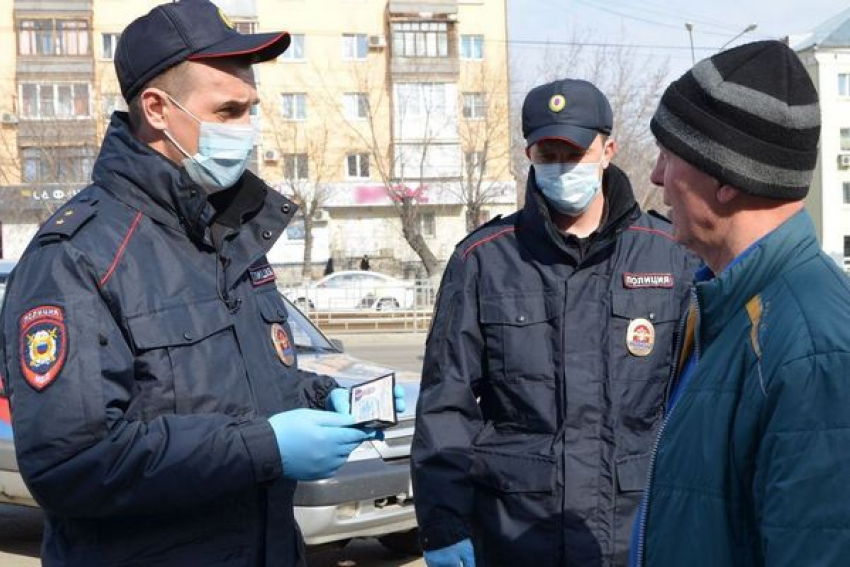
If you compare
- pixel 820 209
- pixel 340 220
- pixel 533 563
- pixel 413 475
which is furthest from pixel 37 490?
pixel 820 209

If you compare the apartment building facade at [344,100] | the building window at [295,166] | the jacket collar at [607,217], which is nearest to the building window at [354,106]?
the apartment building facade at [344,100]

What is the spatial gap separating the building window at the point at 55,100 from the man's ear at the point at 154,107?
37.5m

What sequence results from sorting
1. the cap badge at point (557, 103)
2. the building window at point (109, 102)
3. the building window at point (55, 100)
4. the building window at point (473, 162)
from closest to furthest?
1. the cap badge at point (557, 103)
2. the building window at point (109, 102)
3. the building window at point (473, 162)
4. the building window at point (55, 100)

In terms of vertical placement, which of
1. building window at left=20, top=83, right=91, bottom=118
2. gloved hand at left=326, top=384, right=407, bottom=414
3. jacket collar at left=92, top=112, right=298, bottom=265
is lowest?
gloved hand at left=326, top=384, right=407, bottom=414

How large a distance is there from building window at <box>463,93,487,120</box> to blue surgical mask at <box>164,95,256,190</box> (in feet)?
117

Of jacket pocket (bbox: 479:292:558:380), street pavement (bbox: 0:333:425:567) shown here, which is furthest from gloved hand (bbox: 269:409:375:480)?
street pavement (bbox: 0:333:425:567)

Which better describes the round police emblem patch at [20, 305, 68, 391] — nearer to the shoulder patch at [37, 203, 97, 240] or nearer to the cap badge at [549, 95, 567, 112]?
the shoulder patch at [37, 203, 97, 240]

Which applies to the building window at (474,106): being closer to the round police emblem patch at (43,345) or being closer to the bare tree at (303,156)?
the bare tree at (303,156)

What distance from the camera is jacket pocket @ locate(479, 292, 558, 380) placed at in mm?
3244

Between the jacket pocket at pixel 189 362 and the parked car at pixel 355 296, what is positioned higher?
the jacket pocket at pixel 189 362

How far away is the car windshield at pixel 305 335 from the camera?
713cm

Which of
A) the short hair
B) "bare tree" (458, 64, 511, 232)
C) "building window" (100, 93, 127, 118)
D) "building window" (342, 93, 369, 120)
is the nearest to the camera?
the short hair

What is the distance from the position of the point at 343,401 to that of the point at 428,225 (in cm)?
4199

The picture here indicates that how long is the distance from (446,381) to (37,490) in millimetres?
1373
